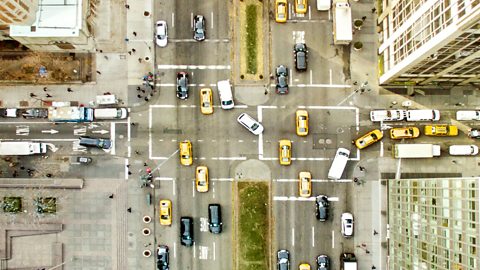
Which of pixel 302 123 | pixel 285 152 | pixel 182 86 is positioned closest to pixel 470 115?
pixel 302 123

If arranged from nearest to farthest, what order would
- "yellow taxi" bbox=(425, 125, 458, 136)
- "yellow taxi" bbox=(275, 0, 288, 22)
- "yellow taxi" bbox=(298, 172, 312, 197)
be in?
"yellow taxi" bbox=(298, 172, 312, 197) < "yellow taxi" bbox=(425, 125, 458, 136) < "yellow taxi" bbox=(275, 0, 288, 22)

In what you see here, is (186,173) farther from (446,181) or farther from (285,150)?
(446,181)

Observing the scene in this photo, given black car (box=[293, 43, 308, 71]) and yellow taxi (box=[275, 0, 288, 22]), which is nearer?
black car (box=[293, 43, 308, 71])

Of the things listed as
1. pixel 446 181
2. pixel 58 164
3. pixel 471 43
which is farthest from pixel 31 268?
pixel 471 43

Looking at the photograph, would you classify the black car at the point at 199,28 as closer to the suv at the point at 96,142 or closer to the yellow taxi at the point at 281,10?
the yellow taxi at the point at 281,10

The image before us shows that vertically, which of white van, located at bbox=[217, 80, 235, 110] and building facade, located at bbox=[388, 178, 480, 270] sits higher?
white van, located at bbox=[217, 80, 235, 110]

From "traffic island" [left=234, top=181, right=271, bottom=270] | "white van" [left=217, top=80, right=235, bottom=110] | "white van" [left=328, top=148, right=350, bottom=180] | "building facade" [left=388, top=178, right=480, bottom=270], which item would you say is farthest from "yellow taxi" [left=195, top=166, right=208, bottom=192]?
"building facade" [left=388, top=178, right=480, bottom=270]

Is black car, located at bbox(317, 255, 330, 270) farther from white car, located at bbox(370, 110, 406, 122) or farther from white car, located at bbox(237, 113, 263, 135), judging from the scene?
white car, located at bbox(370, 110, 406, 122)
